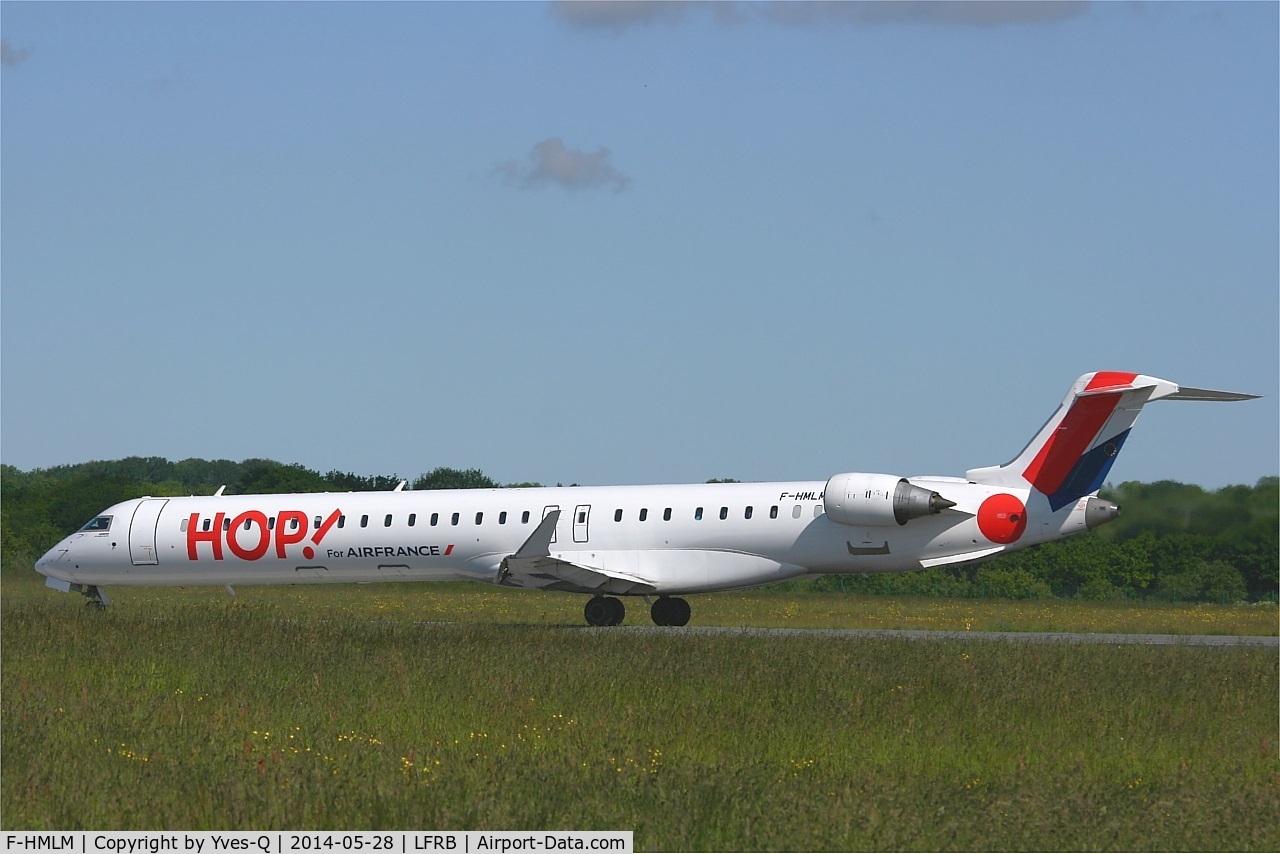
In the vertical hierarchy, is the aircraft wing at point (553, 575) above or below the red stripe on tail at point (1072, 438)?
below

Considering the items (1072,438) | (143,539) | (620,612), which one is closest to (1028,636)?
(1072,438)

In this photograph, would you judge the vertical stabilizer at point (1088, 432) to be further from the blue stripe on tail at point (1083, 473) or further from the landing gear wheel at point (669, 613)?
the landing gear wheel at point (669, 613)

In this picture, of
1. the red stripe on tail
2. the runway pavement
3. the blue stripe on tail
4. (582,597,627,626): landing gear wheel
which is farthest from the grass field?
(582,597,627,626): landing gear wheel

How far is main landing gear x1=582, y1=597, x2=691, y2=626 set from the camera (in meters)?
28.1

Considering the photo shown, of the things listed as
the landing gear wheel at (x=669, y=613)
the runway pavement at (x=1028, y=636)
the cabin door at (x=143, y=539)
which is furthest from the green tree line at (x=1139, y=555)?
the cabin door at (x=143, y=539)

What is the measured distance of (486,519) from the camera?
28.4 metres

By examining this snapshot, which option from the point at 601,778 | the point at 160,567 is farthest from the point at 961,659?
the point at 160,567

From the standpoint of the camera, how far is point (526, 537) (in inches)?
1106

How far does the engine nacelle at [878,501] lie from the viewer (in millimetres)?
25250

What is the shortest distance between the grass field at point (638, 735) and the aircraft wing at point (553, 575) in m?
3.21

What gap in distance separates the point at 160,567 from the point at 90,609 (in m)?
6.54

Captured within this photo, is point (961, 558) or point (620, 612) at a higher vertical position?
point (961, 558)

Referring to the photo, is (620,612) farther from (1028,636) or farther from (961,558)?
(1028,636)

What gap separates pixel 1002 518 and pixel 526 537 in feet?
28.4
